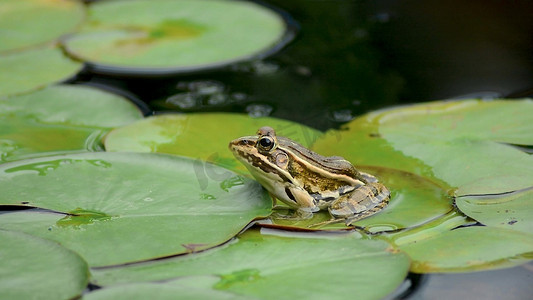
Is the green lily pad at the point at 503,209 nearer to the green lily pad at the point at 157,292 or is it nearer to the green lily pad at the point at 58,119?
the green lily pad at the point at 157,292

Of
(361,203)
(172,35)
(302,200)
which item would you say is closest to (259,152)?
(302,200)

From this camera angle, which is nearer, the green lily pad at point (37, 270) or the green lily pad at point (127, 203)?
the green lily pad at point (37, 270)

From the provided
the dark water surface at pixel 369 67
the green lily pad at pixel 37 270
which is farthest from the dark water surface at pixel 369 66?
the green lily pad at pixel 37 270

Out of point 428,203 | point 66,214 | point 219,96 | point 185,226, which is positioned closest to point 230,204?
point 185,226

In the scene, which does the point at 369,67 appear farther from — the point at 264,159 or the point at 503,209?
the point at 503,209

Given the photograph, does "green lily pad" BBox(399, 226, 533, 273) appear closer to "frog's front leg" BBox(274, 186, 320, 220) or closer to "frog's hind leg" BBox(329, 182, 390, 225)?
"frog's hind leg" BBox(329, 182, 390, 225)

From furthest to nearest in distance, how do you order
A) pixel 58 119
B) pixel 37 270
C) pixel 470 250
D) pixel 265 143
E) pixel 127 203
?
1. pixel 58 119
2. pixel 265 143
3. pixel 127 203
4. pixel 470 250
5. pixel 37 270
